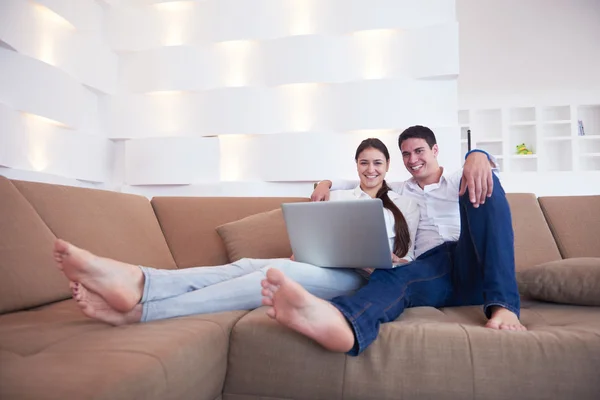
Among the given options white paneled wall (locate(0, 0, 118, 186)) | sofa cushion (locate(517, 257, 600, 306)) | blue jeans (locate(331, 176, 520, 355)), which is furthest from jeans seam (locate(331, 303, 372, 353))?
white paneled wall (locate(0, 0, 118, 186))

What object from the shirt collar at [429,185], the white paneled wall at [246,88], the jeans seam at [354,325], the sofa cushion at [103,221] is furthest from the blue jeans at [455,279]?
the white paneled wall at [246,88]

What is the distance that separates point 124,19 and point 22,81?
3.87ft

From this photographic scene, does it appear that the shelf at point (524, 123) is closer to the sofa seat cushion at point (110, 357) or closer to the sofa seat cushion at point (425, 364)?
the sofa seat cushion at point (425, 364)

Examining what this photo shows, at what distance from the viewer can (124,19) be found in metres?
3.52

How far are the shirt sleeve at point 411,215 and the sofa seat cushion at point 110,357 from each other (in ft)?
2.39

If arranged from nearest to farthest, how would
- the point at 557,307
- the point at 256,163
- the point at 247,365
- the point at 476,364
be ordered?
the point at 476,364
the point at 247,365
the point at 557,307
the point at 256,163

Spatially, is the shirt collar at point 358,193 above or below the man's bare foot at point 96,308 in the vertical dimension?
above

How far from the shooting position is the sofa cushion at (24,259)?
136 centimetres

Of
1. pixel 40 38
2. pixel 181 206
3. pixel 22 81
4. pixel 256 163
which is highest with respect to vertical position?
pixel 40 38

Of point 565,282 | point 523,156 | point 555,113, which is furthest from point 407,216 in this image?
point 555,113

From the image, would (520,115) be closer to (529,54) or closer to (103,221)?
(529,54)

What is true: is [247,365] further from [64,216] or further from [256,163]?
[256,163]

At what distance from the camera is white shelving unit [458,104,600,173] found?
5.70 meters

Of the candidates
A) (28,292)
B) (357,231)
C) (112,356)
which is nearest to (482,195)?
(357,231)
